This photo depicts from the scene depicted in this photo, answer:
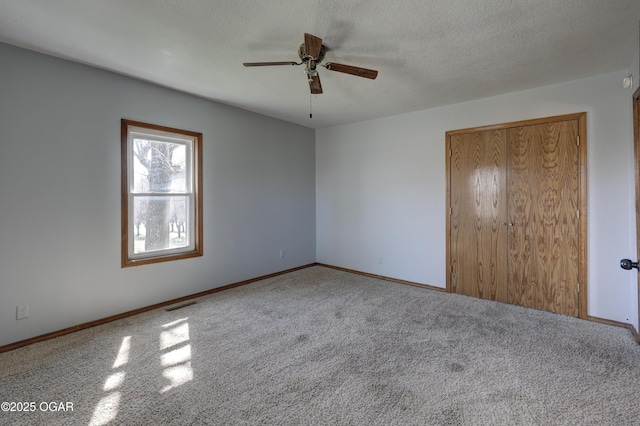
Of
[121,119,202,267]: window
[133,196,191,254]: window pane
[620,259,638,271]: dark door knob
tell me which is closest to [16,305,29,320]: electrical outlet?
[121,119,202,267]: window

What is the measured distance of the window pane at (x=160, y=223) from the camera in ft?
11.2

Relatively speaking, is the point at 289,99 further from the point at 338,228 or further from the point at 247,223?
the point at 338,228

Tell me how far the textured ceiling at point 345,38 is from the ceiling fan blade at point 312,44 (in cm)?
14

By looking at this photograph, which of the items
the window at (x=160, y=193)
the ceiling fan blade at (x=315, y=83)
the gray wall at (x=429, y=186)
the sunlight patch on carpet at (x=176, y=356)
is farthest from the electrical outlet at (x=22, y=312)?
the gray wall at (x=429, y=186)

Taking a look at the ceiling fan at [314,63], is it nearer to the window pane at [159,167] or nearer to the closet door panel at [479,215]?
the window pane at [159,167]

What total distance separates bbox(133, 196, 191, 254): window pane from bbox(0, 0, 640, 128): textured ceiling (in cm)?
137

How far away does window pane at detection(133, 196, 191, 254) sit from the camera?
134 inches

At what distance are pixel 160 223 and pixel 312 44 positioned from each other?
2726 mm

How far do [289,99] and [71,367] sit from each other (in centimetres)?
341

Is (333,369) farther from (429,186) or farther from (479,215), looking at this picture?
(429,186)

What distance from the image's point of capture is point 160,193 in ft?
11.7

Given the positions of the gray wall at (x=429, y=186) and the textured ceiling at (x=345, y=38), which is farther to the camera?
the gray wall at (x=429, y=186)

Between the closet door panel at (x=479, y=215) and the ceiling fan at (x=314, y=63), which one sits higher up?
the ceiling fan at (x=314, y=63)

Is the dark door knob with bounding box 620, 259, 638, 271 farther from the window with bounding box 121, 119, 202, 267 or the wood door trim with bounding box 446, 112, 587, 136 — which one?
the window with bounding box 121, 119, 202, 267
